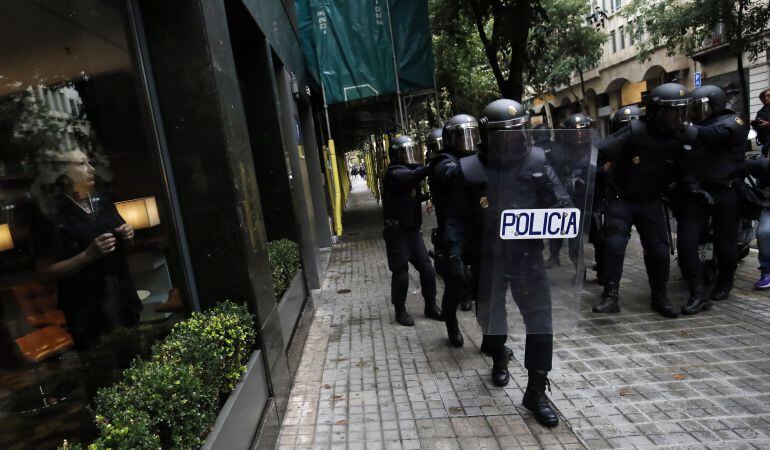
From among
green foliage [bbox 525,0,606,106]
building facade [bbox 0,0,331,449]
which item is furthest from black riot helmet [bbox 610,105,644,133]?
green foliage [bbox 525,0,606,106]

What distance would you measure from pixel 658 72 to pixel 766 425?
2936cm

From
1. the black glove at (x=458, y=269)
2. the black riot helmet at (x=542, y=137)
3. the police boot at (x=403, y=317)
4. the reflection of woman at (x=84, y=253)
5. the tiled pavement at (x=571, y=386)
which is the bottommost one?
the tiled pavement at (x=571, y=386)

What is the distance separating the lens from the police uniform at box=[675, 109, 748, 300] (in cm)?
492

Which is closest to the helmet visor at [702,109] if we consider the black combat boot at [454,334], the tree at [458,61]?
the black combat boot at [454,334]

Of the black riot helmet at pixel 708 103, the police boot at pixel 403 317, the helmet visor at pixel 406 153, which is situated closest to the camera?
the black riot helmet at pixel 708 103

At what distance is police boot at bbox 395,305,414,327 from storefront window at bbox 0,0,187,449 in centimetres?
269

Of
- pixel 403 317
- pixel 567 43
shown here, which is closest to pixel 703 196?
pixel 403 317

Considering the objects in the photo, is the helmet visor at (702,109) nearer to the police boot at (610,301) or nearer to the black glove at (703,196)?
the black glove at (703,196)

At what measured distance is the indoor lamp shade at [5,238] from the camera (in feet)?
6.70

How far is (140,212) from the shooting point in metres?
3.05

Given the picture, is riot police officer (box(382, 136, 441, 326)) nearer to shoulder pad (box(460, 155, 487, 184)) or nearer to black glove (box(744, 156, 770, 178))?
shoulder pad (box(460, 155, 487, 184))

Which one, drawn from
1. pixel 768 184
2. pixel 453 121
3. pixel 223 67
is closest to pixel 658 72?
pixel 768 184

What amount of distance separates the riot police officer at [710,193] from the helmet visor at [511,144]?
279cm

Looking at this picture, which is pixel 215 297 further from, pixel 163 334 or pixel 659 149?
pixel 659 149
